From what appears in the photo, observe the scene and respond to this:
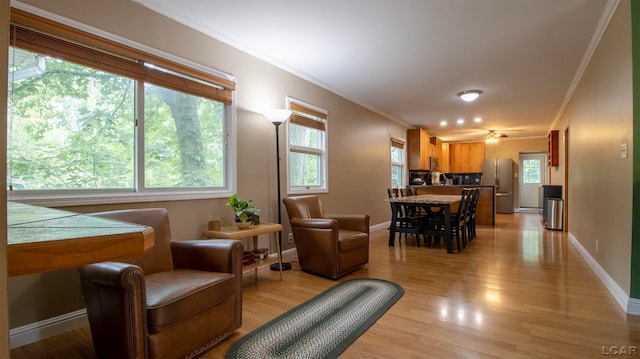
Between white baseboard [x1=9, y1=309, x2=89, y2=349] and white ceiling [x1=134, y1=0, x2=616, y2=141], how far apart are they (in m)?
2.43

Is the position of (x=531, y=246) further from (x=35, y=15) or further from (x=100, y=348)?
(x=35, y=15)

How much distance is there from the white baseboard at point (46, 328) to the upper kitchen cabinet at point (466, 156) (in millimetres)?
10537

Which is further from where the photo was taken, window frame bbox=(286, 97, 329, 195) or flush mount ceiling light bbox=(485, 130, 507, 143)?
flush mount ceiling light bbox=(485, 130, 507, 143)

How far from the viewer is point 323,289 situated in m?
2.91

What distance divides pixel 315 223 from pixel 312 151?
162 cm

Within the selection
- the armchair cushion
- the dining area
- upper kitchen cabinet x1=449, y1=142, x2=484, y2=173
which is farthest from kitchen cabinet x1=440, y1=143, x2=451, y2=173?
the armchair cushion

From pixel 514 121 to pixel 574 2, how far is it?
543 centimetres

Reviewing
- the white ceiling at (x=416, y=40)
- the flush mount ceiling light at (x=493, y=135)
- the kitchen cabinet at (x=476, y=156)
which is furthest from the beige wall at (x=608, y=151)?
the kitchen cabinet at (x=476, y=156)

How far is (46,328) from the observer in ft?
6.75

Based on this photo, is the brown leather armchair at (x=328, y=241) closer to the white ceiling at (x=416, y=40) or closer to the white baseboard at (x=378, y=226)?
the white ceiling at (x=416, y=40)

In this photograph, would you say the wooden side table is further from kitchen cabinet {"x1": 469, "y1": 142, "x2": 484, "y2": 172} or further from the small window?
the small window

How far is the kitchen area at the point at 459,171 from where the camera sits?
22.7ft

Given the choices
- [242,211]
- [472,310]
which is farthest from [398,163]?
[472,310]

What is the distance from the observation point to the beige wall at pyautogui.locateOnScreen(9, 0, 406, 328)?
6.92 ft
